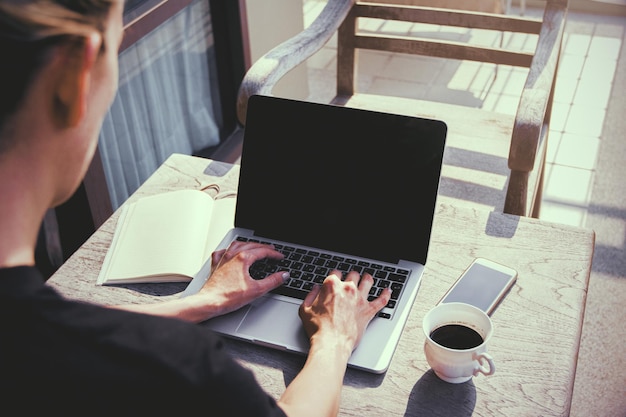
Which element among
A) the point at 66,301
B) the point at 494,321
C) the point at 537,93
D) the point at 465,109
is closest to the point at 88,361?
the point at 66,301

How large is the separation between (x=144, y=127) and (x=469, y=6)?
5.28 ft

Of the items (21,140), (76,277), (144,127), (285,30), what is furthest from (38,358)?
(285,30)

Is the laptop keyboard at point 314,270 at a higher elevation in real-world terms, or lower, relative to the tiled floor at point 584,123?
higher

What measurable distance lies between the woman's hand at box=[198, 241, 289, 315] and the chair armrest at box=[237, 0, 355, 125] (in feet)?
1.06

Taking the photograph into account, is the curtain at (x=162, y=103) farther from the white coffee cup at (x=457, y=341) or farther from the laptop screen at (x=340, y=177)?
the white coffee cup at (x=457, y=341)

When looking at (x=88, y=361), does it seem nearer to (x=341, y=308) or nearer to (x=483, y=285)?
(x=341, y=308)

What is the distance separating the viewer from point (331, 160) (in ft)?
3.84

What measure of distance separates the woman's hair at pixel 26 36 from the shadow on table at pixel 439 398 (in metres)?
0.61

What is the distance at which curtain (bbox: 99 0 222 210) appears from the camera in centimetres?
213

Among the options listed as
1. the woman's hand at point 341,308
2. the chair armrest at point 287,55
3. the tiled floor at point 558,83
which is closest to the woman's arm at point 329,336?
the woman's hand at point 341,308

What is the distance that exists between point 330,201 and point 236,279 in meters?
0.22

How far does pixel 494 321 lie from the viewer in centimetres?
104

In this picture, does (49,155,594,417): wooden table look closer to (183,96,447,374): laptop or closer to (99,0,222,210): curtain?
(183,96,447,374): laptop

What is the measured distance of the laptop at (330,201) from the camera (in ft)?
3.58
